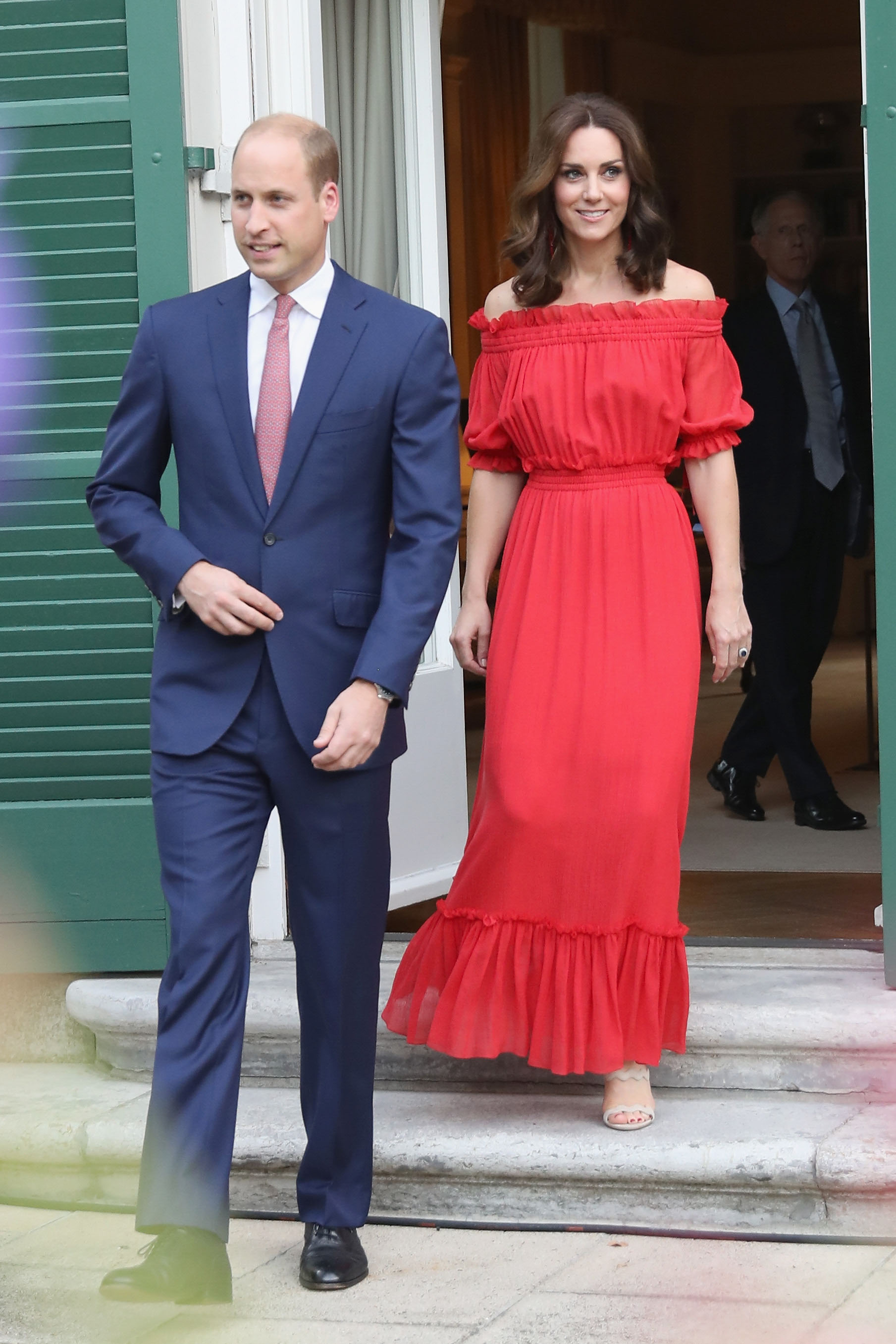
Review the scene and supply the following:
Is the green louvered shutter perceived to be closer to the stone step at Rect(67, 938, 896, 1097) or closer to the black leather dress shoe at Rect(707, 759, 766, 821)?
the stone step at Rect(67, 938, 896, 1097)

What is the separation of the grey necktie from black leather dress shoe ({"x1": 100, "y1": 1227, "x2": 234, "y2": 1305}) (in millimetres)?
3599

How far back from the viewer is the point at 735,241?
1259 cm

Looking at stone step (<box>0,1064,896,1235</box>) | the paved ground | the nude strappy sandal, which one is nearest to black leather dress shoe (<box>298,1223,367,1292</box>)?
the paved ground

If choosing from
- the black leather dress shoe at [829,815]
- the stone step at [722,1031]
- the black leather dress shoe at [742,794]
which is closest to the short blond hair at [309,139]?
the stone step at [722,1031]

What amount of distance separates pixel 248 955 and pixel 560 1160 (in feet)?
2.56

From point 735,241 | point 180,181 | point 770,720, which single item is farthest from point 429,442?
point 735,241

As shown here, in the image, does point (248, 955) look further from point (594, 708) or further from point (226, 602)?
point (594, 708)

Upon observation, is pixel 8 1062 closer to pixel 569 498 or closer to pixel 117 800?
pixel 117 800

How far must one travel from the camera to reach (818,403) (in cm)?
574

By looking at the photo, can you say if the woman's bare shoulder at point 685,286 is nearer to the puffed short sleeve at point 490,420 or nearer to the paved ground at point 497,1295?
the puffed short sleeve at point 490,420

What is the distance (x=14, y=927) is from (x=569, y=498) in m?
1.61

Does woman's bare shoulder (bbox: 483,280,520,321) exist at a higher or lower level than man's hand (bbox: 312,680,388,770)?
higher

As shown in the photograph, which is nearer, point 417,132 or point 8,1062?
point 8,1062

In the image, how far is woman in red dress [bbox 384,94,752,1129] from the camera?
10.8 ft
